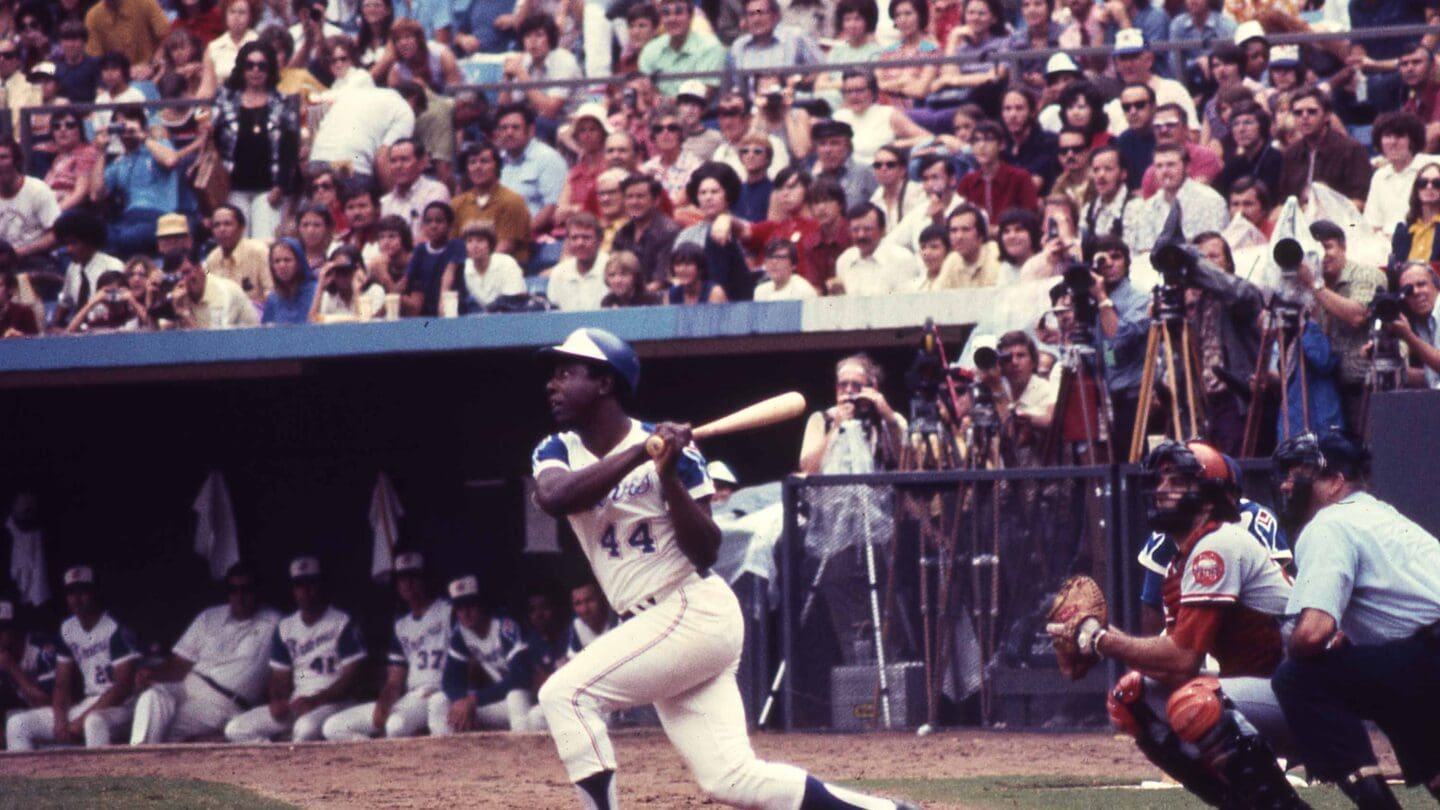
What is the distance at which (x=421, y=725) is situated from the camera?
12500 mm

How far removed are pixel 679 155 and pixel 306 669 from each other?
3.78 metres

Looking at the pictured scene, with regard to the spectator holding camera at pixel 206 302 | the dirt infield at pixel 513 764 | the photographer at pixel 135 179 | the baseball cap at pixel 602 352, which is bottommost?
the dirt infield at pixel 513 764

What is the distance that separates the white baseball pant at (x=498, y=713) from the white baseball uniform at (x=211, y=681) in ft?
4.69

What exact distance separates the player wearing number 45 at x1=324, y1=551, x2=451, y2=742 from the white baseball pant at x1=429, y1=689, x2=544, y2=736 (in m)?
0.19

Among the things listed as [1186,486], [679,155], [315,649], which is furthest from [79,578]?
[1186,486]

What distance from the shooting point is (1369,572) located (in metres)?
5.87

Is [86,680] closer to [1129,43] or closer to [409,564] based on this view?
[409,564]

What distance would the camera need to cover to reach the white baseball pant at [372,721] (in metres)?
12.4

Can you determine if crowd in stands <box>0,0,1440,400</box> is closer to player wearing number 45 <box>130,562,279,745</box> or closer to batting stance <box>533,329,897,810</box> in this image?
player wearing number 45 <box>130,562,279,745</box>

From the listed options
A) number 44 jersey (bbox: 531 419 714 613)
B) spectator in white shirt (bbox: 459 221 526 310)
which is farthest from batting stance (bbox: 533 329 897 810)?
spectator in white shirt (bbox: 459 221 526 310)

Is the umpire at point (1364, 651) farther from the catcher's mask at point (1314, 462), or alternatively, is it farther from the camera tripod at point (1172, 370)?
the camera tripod at point (1172, 370)

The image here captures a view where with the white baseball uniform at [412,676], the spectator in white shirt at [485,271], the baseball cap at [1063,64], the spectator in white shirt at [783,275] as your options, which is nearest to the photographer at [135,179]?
the spectator in white shirt at [485,271]

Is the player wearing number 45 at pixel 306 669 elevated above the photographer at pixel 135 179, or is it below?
below

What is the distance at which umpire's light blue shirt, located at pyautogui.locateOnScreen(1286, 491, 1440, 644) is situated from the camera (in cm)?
580
